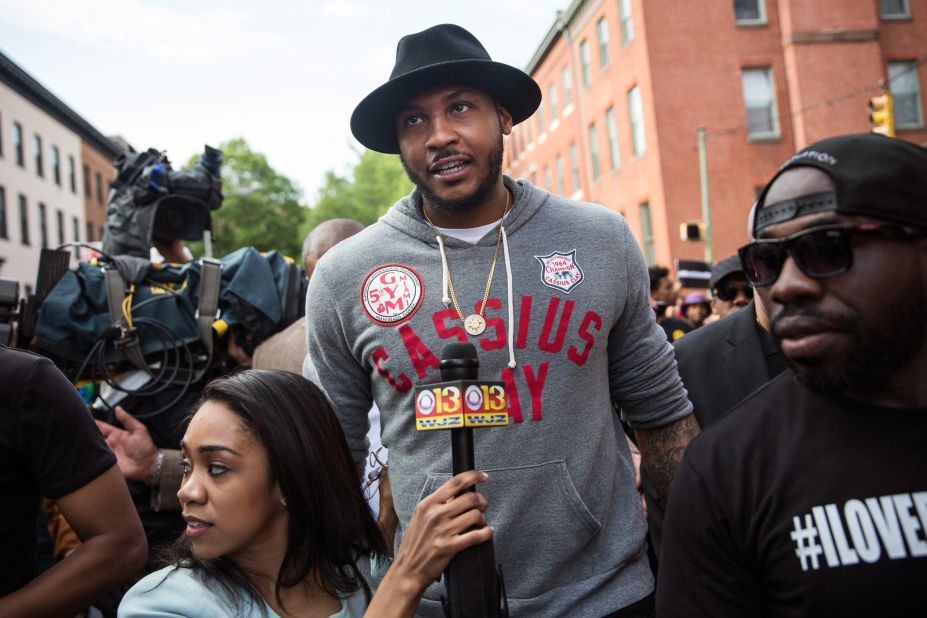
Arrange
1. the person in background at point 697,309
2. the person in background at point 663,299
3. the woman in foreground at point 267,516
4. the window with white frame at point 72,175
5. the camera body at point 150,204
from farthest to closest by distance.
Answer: the window with white frame at point 72,175 < the person in background at point 697,309 < the person in background at point 663,299 < the camera body at point 150,204 < the woman in foreground at point 267,516

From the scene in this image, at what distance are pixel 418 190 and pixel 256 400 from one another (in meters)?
0.86

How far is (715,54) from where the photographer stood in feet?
81.2

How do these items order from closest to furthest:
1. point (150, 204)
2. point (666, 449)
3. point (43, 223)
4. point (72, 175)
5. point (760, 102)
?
point (666, 449), point (150, 204), point (760, 102), point (43, 223), point (72, 175)

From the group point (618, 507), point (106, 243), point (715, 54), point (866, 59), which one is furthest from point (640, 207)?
point (618, 507)

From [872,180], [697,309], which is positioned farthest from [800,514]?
[697,309]

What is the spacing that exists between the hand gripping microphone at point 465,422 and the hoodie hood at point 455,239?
89 centimetres

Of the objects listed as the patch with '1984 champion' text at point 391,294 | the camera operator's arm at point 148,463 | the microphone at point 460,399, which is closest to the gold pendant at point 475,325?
the patch with '1984 champion' text at point 391,294

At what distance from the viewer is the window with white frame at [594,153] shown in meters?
30.4

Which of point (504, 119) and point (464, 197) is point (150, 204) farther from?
point (464, 197)

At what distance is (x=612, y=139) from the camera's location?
28.8 meters

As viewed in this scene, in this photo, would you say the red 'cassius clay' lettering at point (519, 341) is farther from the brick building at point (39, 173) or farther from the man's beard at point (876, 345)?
the brick building at point (39, 173)

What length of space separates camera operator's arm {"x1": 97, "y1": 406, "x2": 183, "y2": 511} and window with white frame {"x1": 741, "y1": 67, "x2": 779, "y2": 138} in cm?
2353

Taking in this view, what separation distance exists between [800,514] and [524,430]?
99cm

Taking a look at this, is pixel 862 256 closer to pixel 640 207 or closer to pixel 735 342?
pixel 735 342
